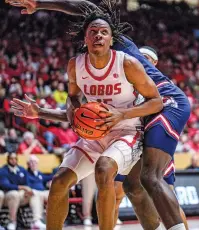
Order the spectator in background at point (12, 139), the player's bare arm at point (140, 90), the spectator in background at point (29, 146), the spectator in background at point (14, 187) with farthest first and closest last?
the spectator in background at point (12, 139) < the spectator in background at point (29, 146) < the spectator in background at point (14, 187) < the player's bare arm at point (140, 90)

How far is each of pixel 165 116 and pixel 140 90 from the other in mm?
354

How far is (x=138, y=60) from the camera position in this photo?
500cm

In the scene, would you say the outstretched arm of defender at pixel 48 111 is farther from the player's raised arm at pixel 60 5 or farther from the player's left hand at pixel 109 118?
the player's raised arm at pixel 60 5

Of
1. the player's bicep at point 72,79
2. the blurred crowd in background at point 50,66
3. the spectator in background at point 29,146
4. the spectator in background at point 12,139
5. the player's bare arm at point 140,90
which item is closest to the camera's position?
the player's bare arm at point 140,90

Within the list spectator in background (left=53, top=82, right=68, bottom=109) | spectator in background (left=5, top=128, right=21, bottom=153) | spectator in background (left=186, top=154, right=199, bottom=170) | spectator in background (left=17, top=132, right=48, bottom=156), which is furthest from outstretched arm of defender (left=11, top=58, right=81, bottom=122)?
spectator in background (left=53, top=82, right=68, bottom=109)

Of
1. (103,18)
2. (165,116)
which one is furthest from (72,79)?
(165,116)

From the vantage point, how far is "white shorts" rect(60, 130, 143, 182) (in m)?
4.68

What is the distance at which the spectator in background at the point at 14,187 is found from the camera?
8703mm

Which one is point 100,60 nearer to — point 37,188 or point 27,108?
point 27,108

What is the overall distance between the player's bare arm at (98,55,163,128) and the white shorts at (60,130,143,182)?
0.24 metres

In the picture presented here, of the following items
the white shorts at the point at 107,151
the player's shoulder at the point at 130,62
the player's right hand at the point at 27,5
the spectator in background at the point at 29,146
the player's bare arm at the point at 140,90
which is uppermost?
the player's right hand at the point at 27,5

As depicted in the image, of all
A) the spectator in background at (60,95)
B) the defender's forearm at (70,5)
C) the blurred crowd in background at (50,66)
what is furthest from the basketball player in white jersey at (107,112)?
the spectator in background at (60,95)

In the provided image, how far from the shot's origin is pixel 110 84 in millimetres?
4758

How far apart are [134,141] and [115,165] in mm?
364
